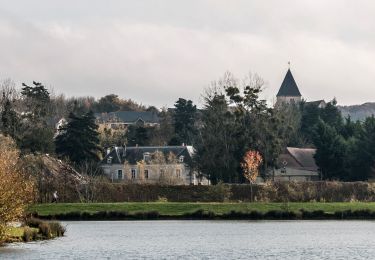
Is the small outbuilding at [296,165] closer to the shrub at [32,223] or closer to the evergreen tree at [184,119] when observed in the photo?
the evergreen tree at [184,119]

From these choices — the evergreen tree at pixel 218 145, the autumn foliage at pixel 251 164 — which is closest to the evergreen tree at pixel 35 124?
→ the evergreen tree at pixel 218 145

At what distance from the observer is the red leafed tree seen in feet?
324

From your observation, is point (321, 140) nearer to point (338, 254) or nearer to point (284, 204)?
point (284, 204)

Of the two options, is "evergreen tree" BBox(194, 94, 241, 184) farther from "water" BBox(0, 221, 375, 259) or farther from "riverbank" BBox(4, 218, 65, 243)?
"riverbank" BBox(4, 218, 65, 243)

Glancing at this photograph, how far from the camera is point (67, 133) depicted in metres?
119

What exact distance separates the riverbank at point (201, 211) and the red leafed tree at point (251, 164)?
50.1ft

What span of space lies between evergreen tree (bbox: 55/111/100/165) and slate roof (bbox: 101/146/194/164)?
15624mm

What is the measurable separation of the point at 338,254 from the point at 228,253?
16.2 ft

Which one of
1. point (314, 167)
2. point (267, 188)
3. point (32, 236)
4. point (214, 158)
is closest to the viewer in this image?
Result: point (32, 236)

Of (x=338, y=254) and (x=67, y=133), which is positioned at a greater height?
(x=67, y=133)

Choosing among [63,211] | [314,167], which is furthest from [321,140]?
[63,211]

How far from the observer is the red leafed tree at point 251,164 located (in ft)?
324

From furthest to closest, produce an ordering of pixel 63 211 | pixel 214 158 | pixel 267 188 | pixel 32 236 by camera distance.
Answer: pixel 214 158, pixel 267 188, pixel 63 211, pixel 32 236

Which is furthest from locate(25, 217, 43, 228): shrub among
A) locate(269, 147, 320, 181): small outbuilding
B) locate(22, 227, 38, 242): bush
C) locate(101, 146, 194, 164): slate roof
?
locate(101, 146, 194, 164): slate roof
